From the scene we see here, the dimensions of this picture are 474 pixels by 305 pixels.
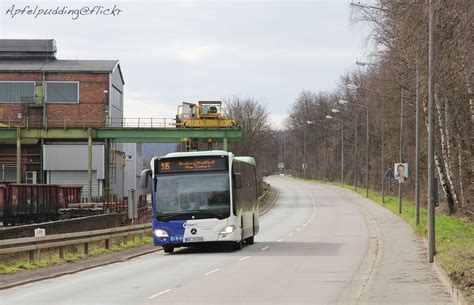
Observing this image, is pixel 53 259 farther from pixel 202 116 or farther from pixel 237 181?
pixel 202 116

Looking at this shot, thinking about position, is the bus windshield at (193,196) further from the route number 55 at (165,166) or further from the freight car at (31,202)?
the freight car at (31,202)

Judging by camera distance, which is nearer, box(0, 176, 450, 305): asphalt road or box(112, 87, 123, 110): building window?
box(0, 176, 450, 305): asphalt road

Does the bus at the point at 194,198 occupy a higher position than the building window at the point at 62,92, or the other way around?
the building window at the point at 62,92

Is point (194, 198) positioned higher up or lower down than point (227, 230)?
higher up

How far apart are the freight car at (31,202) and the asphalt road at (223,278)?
1736 centimetres

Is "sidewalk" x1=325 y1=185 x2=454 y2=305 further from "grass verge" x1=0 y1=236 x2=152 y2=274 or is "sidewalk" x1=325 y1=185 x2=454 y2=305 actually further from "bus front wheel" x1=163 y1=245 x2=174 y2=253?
"grass verge" x1=0 y1=236 x2=152 y2=274

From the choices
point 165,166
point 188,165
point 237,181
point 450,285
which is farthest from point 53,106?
point 450,285

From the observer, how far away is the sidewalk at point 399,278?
1367 cm

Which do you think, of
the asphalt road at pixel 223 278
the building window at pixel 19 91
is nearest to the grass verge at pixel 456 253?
the asphalt road at pixel 223 278

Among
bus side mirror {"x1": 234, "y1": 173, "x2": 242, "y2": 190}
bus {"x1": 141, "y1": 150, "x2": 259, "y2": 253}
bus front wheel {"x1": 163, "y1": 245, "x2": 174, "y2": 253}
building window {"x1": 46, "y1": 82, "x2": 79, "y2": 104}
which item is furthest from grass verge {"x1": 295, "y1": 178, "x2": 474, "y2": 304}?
building window {"x1": 46, "y1": 82, "x2": 79, "y2": 104}

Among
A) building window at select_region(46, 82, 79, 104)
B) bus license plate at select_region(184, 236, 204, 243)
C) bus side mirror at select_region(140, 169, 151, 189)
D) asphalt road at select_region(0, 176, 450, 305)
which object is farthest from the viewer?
building window at select_region(46, 82, 79, 104)

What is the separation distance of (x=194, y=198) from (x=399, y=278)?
9.37 meters

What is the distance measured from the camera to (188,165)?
84.2 ft

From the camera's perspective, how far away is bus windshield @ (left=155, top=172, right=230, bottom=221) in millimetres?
25109
